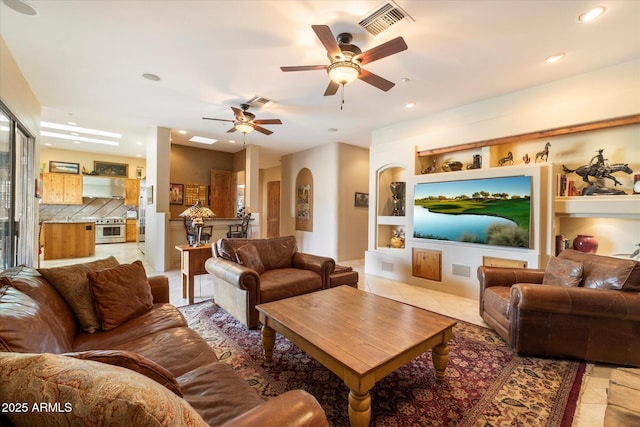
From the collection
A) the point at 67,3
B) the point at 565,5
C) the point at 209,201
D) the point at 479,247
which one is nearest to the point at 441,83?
the point at 565,5

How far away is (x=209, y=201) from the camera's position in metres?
8.05

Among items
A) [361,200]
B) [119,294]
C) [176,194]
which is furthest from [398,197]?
[176,194]

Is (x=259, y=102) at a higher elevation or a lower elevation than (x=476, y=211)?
higher

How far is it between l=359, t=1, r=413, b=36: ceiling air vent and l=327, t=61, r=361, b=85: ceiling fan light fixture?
331 mm

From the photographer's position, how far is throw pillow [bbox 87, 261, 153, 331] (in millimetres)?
1824

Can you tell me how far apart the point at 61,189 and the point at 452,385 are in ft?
35.9

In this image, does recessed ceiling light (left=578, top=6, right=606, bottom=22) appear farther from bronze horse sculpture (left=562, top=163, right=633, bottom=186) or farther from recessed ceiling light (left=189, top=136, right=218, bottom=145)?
recessed ceiling light (left=189, top=136, right=218, bottom=145)

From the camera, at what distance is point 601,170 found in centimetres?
321

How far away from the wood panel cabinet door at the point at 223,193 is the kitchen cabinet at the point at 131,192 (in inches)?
129

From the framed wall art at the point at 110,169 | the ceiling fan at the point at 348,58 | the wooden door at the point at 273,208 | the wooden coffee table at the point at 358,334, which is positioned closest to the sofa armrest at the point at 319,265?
the wooden coffee table at the point at 358,334

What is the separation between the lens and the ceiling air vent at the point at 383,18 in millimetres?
2223

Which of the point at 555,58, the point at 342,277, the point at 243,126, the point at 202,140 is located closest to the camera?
the point at 555,58

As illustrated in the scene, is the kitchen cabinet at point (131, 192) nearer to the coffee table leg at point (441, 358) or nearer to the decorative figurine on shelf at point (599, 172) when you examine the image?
the coffee table leg at point (441, 358)

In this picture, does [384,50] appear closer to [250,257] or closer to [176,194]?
[250,257]
